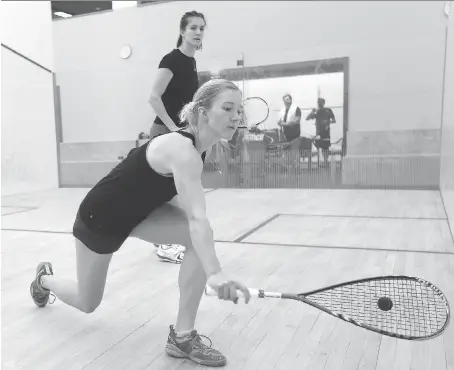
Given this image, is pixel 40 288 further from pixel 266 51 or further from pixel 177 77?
pixel 266 51

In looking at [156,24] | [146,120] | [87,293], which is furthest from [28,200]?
[87,293]

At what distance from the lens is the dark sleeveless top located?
41.8 inches

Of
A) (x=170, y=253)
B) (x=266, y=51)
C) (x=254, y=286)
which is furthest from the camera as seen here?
(x=266, y=51)

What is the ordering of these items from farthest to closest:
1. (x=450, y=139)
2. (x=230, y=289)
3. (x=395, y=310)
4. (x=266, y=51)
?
1. (x=266, y=51)
2. (x=450, y=139)
3. (x=395, y=310)
4. (x=230, y=289)

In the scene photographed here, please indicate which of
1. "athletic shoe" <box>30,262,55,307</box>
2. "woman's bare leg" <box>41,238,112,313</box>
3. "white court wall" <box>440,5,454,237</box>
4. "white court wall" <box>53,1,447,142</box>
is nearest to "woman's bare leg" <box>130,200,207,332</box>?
"woman's bare leg" <box>41,238,112,313</box>

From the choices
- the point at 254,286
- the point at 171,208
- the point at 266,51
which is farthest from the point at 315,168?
the point at 171,208

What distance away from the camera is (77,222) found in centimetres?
115

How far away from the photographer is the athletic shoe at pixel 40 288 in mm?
1434

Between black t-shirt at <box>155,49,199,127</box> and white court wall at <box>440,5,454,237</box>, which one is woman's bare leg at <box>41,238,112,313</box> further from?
white court wall at <box>440,5,454,237</box>

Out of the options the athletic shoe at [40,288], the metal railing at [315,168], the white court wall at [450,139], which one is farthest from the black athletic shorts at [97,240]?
the metal railing at [315,168]

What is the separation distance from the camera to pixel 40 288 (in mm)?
1450

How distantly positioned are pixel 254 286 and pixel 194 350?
2.03 ft

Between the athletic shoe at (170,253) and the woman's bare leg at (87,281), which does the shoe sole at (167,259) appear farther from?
the woman's bare leg at (87,281)

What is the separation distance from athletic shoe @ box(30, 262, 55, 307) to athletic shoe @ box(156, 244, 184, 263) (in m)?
0.60
